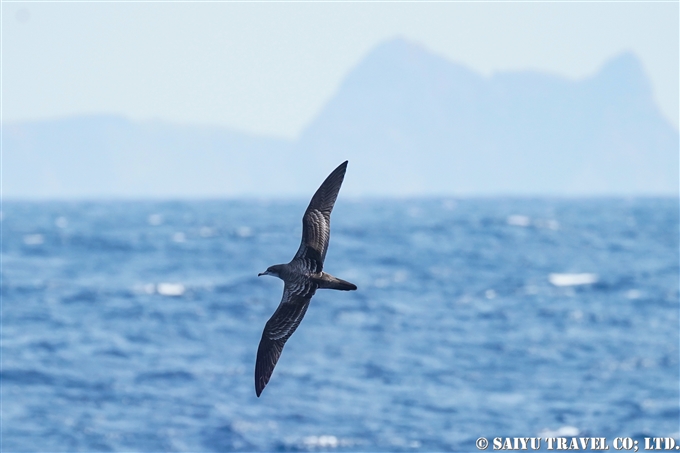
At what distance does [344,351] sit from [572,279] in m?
26.5

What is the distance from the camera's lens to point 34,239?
86.0 meters

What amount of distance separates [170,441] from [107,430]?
7.98ft

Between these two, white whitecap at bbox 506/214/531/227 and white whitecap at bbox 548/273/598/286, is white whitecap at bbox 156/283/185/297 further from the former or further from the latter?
white whitecap at bbox 506/214/531/227

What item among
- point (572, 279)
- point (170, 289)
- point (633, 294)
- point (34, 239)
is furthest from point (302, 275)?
point (34, 239)

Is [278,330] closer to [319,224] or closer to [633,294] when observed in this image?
[319,224]

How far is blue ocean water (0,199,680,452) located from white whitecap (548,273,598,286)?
27cm

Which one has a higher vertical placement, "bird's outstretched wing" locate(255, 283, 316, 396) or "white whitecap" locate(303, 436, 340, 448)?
"bird's outstretched wing" locate(255, 283, 316, 396)

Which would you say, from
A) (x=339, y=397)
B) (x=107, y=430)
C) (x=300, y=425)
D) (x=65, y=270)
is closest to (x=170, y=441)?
(x=107, y=430)

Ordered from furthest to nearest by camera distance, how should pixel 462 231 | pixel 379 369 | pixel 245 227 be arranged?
1. pixel 245 227
2. pixel 462 231
3. pixel 379 369

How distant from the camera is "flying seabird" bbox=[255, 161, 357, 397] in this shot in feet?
33.9

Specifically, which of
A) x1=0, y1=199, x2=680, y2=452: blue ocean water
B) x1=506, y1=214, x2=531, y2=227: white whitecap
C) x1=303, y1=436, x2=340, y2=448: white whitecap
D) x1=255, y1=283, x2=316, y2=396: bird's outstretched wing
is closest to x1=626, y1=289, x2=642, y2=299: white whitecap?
x1=0, y1=199, x2=680, y2=452: blue ocean water

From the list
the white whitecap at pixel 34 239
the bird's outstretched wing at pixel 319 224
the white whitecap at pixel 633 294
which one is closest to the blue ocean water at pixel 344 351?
the white whitecap at pixel 633 294

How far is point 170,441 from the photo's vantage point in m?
29.1

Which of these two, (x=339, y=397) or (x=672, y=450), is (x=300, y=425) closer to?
(x=339, y=397)
